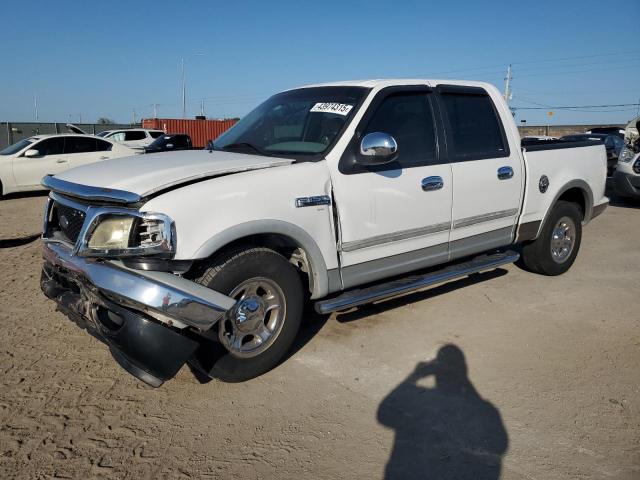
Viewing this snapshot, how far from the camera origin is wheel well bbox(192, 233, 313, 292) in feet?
10.7

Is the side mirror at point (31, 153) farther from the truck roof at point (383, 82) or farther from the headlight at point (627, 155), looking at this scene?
the headlight at point (627, 155)

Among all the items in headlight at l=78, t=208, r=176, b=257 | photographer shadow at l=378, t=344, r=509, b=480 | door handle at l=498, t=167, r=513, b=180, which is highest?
door handle at l=498, t=167, r=513, b=180

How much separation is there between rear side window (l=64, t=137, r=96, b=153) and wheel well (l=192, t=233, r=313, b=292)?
11203 millimetres

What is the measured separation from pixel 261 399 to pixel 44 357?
5.63 ft

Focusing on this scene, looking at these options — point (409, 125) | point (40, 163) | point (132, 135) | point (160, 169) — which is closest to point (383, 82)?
point (409, 125)

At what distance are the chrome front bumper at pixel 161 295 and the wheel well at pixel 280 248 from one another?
35 cm

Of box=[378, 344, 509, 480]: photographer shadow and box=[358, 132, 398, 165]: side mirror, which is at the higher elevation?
box=[358, 132, 398, 165]: side mirror

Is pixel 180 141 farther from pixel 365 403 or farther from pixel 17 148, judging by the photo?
pixel 365 403

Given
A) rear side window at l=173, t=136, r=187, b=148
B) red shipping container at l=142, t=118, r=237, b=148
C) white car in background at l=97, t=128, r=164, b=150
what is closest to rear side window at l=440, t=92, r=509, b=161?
rear side window at l=173, t=136, r=187, b=148

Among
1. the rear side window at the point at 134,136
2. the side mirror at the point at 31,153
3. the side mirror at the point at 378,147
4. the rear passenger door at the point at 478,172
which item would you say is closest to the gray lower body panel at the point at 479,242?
the rear passenger door at the point at 478,172

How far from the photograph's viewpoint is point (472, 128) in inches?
188

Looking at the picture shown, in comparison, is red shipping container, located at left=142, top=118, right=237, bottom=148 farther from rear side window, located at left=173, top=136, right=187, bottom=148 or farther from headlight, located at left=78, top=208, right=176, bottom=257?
headlight, located at left=78, top=208, right=176, bottom=257

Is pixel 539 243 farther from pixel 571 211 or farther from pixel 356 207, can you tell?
pixel 356 207

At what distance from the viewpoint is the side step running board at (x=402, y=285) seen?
3695mm
